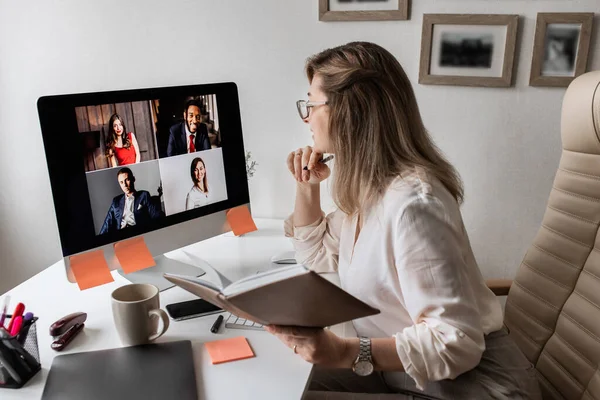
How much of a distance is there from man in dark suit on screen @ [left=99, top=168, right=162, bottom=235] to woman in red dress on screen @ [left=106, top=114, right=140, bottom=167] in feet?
0.08

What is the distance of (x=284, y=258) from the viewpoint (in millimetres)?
1423

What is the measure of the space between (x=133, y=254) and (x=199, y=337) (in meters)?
0.29

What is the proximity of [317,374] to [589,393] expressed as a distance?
0.58m

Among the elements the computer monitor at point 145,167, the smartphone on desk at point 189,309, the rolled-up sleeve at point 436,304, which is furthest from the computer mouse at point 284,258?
the rolled-up sleeve at point 436,304

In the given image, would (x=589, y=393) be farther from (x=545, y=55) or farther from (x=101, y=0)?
(x=101, y=0)

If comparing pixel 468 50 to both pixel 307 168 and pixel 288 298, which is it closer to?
pixel 307 168

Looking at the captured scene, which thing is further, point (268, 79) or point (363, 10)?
point (268, 79)

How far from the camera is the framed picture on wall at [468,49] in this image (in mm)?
1431

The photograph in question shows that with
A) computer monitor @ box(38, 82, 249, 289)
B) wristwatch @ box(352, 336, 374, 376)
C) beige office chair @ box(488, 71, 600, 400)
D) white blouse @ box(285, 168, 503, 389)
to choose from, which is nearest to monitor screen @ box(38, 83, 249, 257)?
computer monitor @ box(38, 82, 249, 289)

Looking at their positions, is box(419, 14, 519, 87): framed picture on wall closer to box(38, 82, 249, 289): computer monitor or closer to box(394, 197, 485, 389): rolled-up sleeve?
box(38, 82, 249, 289): computer monitor

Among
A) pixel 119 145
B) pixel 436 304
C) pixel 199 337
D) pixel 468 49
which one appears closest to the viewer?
pixel 436 304

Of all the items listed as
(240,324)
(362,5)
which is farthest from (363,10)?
(240,324)

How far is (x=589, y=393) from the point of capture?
1073 millimetres

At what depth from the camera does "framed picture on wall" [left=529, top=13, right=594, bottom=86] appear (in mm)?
1369
